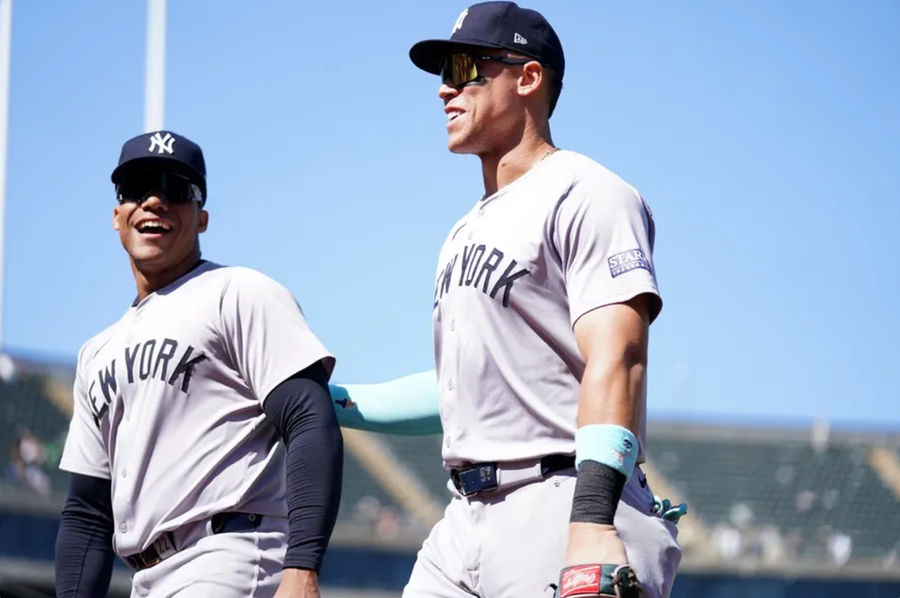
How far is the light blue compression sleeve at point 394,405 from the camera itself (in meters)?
4.64

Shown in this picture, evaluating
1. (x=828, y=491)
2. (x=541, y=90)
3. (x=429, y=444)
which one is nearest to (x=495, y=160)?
(x=541, y=90)

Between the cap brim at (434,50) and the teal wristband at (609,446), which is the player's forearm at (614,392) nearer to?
the teal wristband at (609,446)

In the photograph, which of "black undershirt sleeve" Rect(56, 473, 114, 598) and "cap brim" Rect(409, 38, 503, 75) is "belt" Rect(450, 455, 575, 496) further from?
"black undershirt sleeve" Rect(56, 473, 114, 598)

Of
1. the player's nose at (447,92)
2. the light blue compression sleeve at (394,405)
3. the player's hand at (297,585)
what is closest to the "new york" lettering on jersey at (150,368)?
the light blue compression sleeve at (394,405)

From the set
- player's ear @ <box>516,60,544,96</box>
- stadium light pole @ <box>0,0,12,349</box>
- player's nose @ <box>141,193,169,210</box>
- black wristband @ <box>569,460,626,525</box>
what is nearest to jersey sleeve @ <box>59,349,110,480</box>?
player's nose @ <box>141,193,169,210</box>

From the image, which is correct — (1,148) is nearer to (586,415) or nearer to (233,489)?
(233,489)

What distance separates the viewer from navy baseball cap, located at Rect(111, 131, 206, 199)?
4.53m

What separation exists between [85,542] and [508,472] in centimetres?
182

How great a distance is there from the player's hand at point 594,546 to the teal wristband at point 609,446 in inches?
5.8

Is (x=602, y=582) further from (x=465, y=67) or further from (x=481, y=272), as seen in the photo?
(x=465, y=67)

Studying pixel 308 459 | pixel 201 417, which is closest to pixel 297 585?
pixel 308 459

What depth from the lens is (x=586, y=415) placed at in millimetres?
3127

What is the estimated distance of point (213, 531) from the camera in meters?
4.13

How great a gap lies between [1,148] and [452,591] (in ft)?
Answer: 52.3
